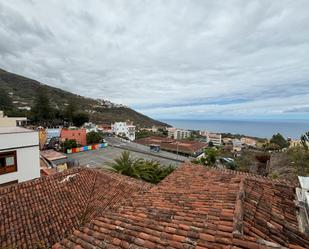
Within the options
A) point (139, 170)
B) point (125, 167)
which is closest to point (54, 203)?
point (125, 167)

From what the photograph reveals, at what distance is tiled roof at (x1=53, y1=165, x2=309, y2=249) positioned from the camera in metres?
3.34

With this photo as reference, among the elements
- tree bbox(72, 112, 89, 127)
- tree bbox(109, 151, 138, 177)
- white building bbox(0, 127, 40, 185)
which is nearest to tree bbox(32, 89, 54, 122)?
tree bbox(72, 112, 89, 127)

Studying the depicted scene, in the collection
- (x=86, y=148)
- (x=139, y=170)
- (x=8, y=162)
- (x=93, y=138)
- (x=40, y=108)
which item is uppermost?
(x=40, y=108)

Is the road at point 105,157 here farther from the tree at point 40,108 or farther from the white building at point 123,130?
the white building at point 123,130

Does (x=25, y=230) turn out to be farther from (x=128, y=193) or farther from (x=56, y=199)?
(x=128, y=193)

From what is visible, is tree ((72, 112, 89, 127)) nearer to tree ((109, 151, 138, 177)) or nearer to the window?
tree ((109, 151, 138, 177))

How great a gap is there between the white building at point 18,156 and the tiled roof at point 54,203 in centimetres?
516

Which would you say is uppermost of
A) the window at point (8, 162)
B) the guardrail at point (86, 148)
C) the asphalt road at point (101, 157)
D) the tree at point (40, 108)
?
the tree at point (40, 108)

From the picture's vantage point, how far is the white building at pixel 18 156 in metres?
12.7

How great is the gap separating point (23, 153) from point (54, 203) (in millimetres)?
7607

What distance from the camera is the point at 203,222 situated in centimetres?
387

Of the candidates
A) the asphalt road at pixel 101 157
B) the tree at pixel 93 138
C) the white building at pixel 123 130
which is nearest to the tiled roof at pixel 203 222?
the asphalt road at pixel 101 157

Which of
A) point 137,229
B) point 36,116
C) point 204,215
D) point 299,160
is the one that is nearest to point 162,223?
point 137,229

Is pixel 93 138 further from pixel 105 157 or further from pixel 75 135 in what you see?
pixel 105 157
